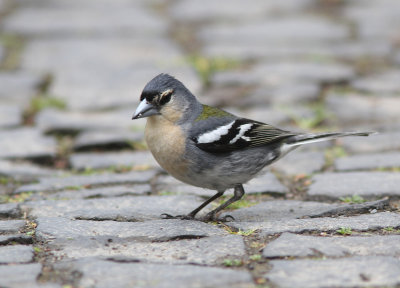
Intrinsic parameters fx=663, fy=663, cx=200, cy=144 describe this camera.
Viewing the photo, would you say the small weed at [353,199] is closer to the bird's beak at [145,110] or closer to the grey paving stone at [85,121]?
the bird's beak at [145,110]

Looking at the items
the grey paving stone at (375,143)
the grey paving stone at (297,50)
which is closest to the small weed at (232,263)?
the grey paving stone at (375,143)

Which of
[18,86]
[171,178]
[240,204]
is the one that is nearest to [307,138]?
[240,204]

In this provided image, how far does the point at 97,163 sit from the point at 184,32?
360 cm

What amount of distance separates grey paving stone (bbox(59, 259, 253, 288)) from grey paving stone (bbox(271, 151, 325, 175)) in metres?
2.11

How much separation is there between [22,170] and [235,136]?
5.61 feet

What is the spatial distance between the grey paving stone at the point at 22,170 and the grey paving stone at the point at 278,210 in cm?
158

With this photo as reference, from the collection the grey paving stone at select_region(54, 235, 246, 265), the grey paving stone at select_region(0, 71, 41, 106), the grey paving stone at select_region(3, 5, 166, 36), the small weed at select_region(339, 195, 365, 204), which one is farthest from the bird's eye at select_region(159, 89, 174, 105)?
the grey paving stone at select_region(3, 5, 166, 36)

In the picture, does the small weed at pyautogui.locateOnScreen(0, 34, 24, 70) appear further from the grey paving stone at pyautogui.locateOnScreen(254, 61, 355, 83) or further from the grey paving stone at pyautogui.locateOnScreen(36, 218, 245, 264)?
the grey paving stone at pyautogui.locateOnScreen(36, 218, 245, 264)

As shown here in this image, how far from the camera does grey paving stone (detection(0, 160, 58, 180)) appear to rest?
15.9 ft

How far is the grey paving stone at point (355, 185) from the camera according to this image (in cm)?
419

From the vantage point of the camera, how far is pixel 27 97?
646 centimetres

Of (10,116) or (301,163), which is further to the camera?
(10,116)

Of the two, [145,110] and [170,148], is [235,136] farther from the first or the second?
[145,110]

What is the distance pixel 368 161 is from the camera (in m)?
4.85
